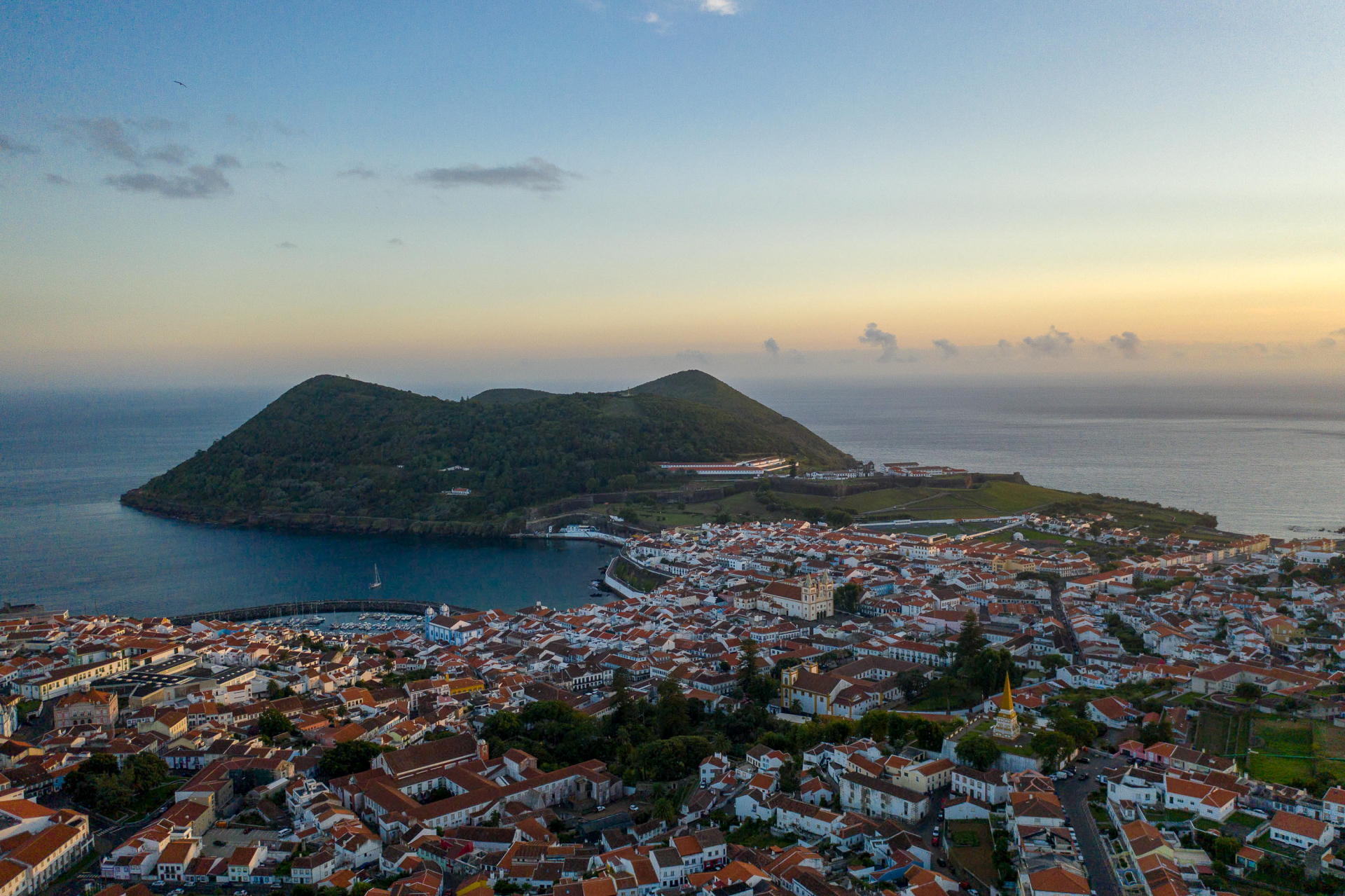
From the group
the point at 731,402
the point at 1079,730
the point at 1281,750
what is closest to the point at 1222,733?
the point at 1281,750

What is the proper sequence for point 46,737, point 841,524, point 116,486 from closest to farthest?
point 46,737 → point 841,524 → point 116,486

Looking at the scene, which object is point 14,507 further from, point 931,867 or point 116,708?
point 931,867

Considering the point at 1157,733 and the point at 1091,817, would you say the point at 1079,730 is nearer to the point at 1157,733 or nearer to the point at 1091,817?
the point at 1157,733

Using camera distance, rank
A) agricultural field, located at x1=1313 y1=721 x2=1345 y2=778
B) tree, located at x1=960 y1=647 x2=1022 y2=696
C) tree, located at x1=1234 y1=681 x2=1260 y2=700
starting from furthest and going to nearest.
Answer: tree, located at x1=960 y1=647 x2=1022 y2=696
tree, located at x1=1234 y1=681 x2=1260 y2=700
agricultural field, located at x1=1313 y1=721 x2=1345 y2=778

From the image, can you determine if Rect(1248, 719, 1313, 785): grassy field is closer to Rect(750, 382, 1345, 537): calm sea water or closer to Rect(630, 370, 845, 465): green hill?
Rect(750, 382, 1345, 537): calm sea water

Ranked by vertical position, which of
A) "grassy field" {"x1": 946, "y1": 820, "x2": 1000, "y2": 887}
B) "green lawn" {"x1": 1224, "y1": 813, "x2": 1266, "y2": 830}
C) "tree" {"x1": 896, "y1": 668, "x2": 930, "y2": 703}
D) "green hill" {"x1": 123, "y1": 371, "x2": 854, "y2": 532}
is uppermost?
"green hill" {"x1": 123, "y1": 371, "x2": 854, "y2": 532}

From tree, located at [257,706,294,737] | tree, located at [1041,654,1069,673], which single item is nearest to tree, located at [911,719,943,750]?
tree, located at [1041,654,1069,673]

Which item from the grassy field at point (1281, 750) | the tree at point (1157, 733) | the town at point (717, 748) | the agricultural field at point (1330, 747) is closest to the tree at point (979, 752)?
the town at point (717, 748)

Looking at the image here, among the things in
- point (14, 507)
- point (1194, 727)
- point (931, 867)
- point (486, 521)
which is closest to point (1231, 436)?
point (486, 521)
